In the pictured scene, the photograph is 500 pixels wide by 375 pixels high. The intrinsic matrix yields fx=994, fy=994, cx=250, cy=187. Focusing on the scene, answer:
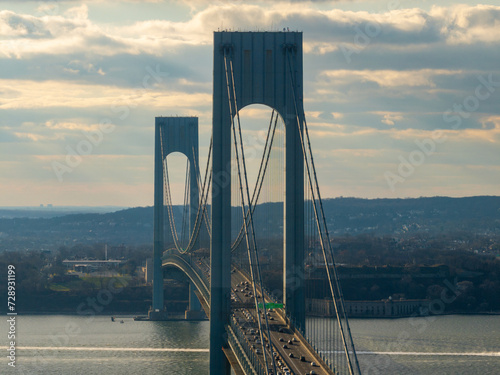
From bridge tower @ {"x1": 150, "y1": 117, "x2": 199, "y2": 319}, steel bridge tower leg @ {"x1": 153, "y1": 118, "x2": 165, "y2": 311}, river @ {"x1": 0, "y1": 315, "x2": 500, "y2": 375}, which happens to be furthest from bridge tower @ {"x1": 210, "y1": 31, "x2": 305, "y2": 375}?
steel bridge tower leg @ {"x1": 153, "y1": 118, "x2": 165, "y2": 311}

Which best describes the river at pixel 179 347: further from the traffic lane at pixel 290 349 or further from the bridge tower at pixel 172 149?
the traffic lane at pixel 290 349

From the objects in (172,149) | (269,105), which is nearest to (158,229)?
Answer: (172,149)

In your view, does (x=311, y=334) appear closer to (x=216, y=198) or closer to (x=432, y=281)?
(x=216, y=198)

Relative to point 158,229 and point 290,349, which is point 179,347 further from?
point 290,349

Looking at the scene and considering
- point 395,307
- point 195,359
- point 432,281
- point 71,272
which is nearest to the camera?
point 195,359

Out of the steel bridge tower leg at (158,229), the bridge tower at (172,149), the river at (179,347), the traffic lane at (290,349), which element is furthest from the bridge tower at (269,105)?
the steel bridge tower leg at (158,229)

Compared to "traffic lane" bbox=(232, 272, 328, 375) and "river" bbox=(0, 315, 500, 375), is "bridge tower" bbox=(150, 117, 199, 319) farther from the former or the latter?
"traffic lane" bbox=(232, 272, 328, 375)

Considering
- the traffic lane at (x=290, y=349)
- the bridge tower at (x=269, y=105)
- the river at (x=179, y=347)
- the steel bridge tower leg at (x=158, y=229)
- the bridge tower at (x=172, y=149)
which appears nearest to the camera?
the traffic lane at (x=290, y=349)

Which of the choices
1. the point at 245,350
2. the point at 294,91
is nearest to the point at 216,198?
the point at 294,91
